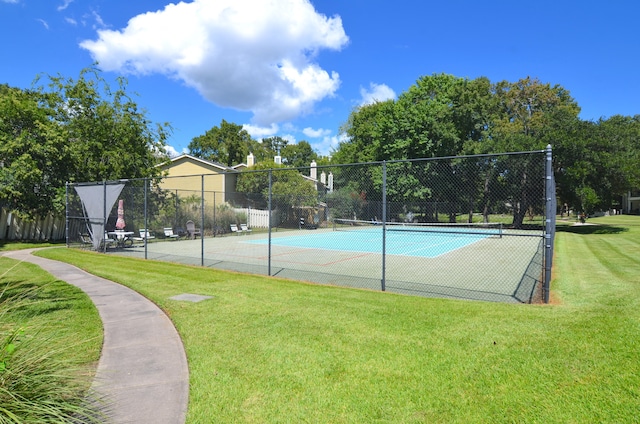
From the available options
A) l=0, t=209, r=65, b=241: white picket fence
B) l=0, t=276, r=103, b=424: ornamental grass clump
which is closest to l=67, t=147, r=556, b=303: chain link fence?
l=0, t=209, r=65, b=241: white picket fence

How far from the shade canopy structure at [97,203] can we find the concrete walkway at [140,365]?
27.0 feet

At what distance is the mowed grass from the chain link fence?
1.35m

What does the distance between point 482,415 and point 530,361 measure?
1271 millimetres

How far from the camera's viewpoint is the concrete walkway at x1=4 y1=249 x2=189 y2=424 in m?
2.99

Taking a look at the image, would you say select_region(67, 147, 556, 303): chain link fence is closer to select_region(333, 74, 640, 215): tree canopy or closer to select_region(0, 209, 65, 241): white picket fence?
select_region(333, 74, 640, 215): tree canopy

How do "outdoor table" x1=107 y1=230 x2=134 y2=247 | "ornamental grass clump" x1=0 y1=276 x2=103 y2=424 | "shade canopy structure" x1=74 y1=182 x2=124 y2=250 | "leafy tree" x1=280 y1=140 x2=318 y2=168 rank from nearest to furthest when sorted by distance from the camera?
"ornamental grass clump" x1=0 y1=276 x2=103 y2=424, "shade canopy structure" x1=74 y1=182 x2=124 y2=250, "outdoor table" x1=107 y1=230 x2=134 y2=247, "leafy tree" x1=280 y1=140 x2=318 y2=168

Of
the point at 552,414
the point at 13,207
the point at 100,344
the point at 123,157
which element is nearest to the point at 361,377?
the point at 552,414

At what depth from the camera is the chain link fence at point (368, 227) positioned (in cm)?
875

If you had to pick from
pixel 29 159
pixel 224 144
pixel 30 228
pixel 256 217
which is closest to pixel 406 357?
pixel 29 159

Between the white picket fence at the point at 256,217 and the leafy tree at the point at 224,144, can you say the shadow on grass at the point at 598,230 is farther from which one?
the leafy tree at the point at 224,144

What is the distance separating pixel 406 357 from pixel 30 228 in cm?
1979

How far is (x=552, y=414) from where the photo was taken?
2918 millimetres

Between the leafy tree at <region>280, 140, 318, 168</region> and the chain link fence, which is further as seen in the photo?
the leafy tree at <region>280, 140, 318, 168</region>

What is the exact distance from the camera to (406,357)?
402cm
